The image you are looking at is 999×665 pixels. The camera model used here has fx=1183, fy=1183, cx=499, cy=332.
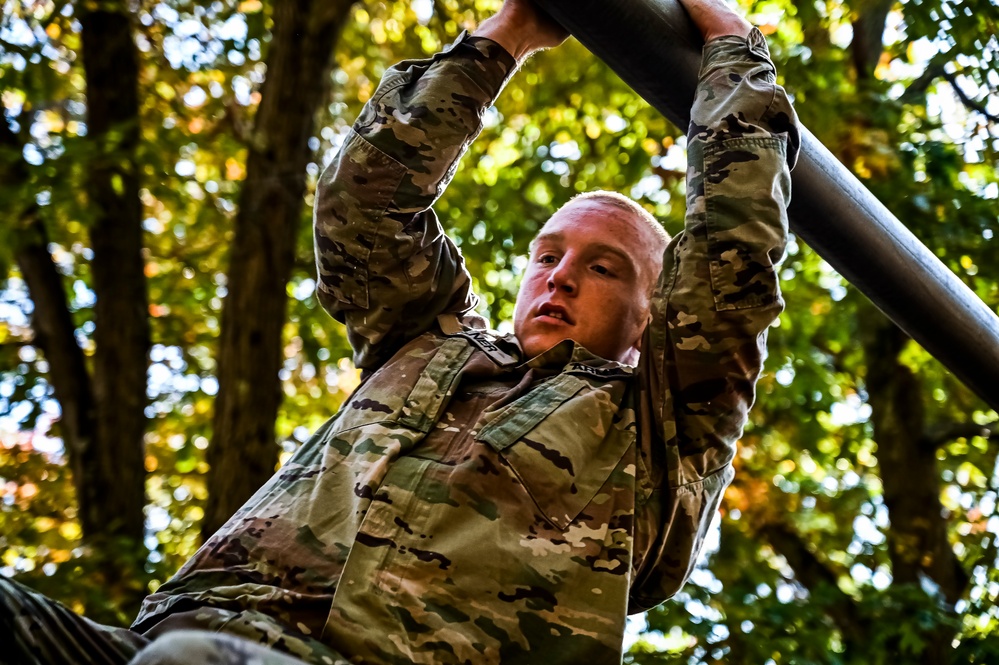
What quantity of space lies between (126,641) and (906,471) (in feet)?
19.6

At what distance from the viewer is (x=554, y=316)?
8.81 ft

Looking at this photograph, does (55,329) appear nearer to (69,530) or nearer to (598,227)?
(69,530)

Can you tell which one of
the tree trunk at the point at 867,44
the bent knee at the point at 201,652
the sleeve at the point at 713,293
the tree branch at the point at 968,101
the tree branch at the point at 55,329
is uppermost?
the tree trunk at the point at 867,44

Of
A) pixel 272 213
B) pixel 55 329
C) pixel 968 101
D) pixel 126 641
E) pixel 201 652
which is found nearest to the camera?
pixel 201 652

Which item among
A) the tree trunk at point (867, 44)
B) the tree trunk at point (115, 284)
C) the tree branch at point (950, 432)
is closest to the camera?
the tree trunk at point (115, 284)

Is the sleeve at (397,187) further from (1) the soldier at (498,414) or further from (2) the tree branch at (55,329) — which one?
(2) the tree branch at (55,329)

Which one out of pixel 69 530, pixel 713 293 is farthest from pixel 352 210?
pixel 69 530

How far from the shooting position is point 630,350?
2.86 m

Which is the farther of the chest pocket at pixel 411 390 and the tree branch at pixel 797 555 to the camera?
the tree branch at pixel 797 555

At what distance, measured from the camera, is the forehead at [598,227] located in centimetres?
279

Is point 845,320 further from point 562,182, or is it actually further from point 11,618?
point 11,618

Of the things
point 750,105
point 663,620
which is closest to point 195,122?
point 663,620

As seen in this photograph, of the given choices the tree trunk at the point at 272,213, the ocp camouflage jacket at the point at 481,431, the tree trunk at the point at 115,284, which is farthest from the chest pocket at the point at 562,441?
the tree trunk at the point at 115,284

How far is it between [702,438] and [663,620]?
10.5 ft
